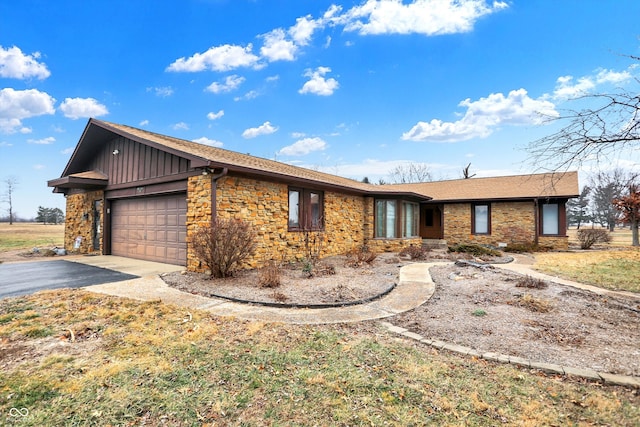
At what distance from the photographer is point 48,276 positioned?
737 centimetres

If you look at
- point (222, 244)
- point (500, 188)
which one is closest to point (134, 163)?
point (222, 244)

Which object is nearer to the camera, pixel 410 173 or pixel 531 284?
pixel 531 284

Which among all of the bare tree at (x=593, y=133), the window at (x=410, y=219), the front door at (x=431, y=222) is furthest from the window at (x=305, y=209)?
the front door at (x=431, y=222)

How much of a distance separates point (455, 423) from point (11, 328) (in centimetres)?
530

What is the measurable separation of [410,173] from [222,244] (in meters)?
34.9

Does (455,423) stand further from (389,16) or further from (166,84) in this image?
(166,84)

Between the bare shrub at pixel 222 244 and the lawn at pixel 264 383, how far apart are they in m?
2.84

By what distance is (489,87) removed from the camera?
1338cm

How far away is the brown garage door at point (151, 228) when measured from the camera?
8.84 meters

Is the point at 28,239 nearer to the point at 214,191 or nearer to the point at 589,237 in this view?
the point at 214,191

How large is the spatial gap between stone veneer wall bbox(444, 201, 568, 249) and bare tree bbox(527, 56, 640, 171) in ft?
40.8

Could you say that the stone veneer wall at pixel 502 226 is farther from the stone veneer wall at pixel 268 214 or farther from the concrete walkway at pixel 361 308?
the concrete walkway at pixel 361 308

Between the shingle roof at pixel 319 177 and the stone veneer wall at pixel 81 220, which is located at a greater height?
the shingle roof at pixel 319 177

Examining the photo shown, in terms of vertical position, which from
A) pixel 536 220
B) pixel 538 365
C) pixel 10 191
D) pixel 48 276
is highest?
→ pixel 10 191
